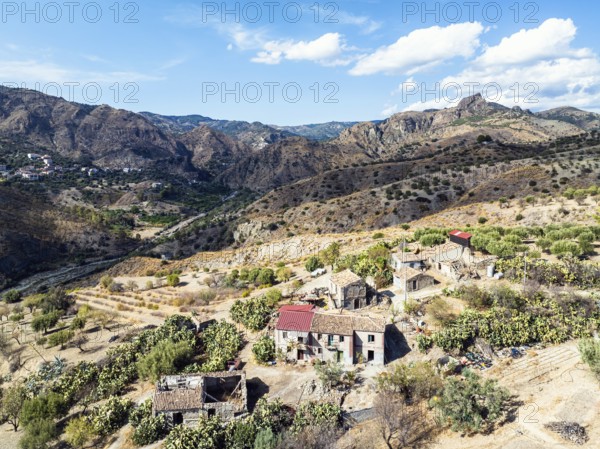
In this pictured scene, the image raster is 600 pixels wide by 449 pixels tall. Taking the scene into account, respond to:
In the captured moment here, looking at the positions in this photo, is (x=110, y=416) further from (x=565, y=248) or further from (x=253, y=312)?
(x=565, y=248)

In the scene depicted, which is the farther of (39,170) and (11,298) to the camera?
(39,170)

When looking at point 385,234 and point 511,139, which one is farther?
point 511,139

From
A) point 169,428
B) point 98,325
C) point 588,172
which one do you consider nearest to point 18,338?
point 98,325

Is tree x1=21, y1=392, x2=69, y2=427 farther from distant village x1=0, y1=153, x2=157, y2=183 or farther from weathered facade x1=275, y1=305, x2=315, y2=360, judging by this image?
distant village x1=0, y1=153, x2=157, y2=183

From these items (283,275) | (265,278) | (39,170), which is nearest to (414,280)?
(283,275)

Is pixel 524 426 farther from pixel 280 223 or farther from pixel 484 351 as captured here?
pixel 280 223

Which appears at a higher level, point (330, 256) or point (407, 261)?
point (407, 261)
